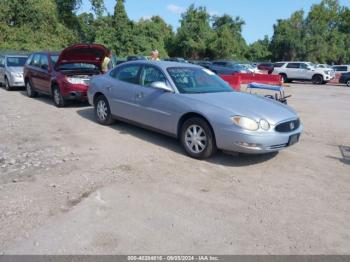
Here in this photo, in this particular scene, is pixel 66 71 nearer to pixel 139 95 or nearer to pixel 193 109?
pixel 139 95

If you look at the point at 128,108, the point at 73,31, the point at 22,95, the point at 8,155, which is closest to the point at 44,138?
the point at 8,155

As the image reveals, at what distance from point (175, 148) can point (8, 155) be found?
2785 millimetres

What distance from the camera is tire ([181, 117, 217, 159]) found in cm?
584

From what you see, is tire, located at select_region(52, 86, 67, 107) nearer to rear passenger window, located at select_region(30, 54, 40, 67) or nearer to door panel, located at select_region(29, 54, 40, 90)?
door panel, located at select_region(29, 54, 40, 90)

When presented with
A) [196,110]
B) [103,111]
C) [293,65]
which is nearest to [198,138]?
[196,110]

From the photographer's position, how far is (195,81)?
690 centimetres

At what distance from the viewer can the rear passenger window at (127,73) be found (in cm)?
745

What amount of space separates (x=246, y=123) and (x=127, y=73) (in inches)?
125

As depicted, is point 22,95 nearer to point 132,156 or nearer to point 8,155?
point 8,155

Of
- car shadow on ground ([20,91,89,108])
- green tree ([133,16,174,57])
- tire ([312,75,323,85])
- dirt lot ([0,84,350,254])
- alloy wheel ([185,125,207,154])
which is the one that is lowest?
tire ([312,75,323,85])

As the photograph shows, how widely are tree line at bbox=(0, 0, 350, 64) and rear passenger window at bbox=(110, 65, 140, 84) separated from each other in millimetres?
28437

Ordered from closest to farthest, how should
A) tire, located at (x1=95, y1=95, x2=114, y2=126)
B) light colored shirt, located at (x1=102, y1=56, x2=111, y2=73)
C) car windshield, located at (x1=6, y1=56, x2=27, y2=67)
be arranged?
tire, located at (x1=95, y1=95, x2=114, y2=126), light colored shirt, located at (x1=102, y1=56, x2=111, y2=73), car windshield, located at (x1=6, y1=56, x2=27, y2=67)

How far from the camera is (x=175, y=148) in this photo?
22.0 feet

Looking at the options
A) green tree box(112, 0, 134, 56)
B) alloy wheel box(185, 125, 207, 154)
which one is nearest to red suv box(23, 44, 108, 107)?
alloy wheel box(185, 125, 207, 154)
